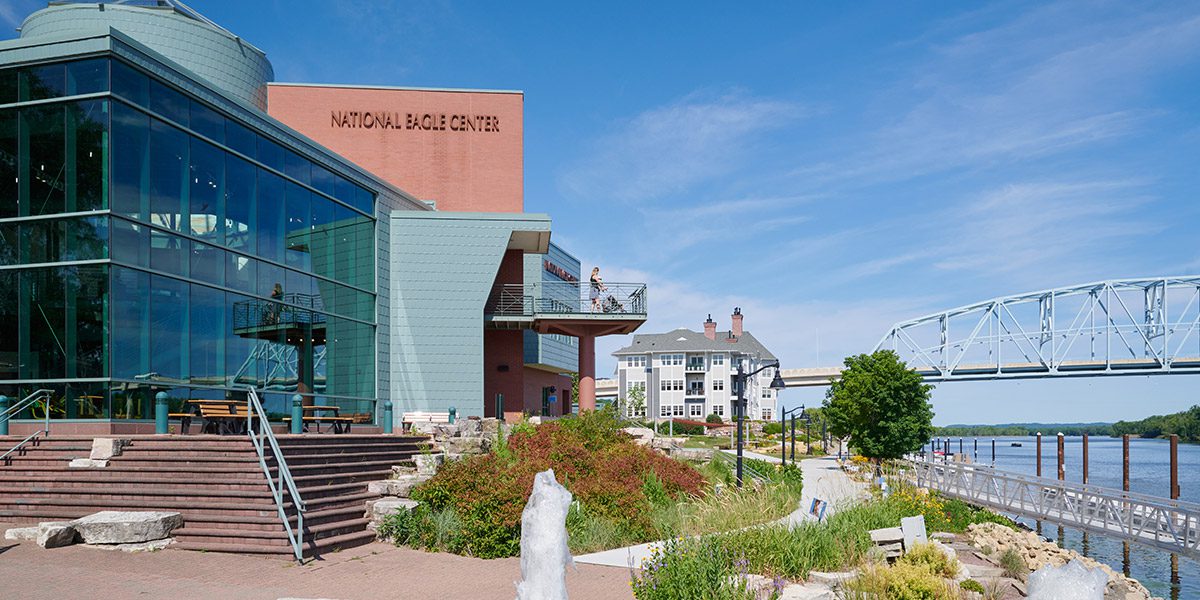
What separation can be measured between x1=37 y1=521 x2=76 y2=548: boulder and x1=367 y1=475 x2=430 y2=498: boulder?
501 centimetres

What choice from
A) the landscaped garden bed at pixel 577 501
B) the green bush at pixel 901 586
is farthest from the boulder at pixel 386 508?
the green bush at pixel 901 586

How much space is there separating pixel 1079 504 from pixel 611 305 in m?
15.5

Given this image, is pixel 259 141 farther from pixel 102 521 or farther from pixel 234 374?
pixel 102 521

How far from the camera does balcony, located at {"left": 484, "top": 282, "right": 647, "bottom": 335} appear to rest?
31.0m

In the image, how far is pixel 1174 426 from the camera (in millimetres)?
128750

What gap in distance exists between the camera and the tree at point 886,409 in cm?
4066

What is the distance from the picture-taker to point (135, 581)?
37.0 feet

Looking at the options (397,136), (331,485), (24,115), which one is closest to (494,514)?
(331,485)

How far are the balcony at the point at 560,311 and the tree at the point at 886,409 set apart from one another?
14.9m

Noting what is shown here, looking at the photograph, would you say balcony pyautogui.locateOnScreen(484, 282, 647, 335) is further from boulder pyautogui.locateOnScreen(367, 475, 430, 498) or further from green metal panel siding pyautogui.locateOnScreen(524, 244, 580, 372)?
boulder pyautogui.locateOnScreen(367, 475, 430, 498)

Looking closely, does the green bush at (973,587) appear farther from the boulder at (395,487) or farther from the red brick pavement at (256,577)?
the boulder at (395,487)

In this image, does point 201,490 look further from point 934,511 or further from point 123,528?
point 934,511

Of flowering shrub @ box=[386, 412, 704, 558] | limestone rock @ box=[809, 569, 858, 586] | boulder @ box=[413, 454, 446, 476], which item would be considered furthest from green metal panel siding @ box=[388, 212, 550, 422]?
limestone rock @ box=[809, 569, 858, 586]

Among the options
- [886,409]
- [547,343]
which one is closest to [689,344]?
[886,409]
